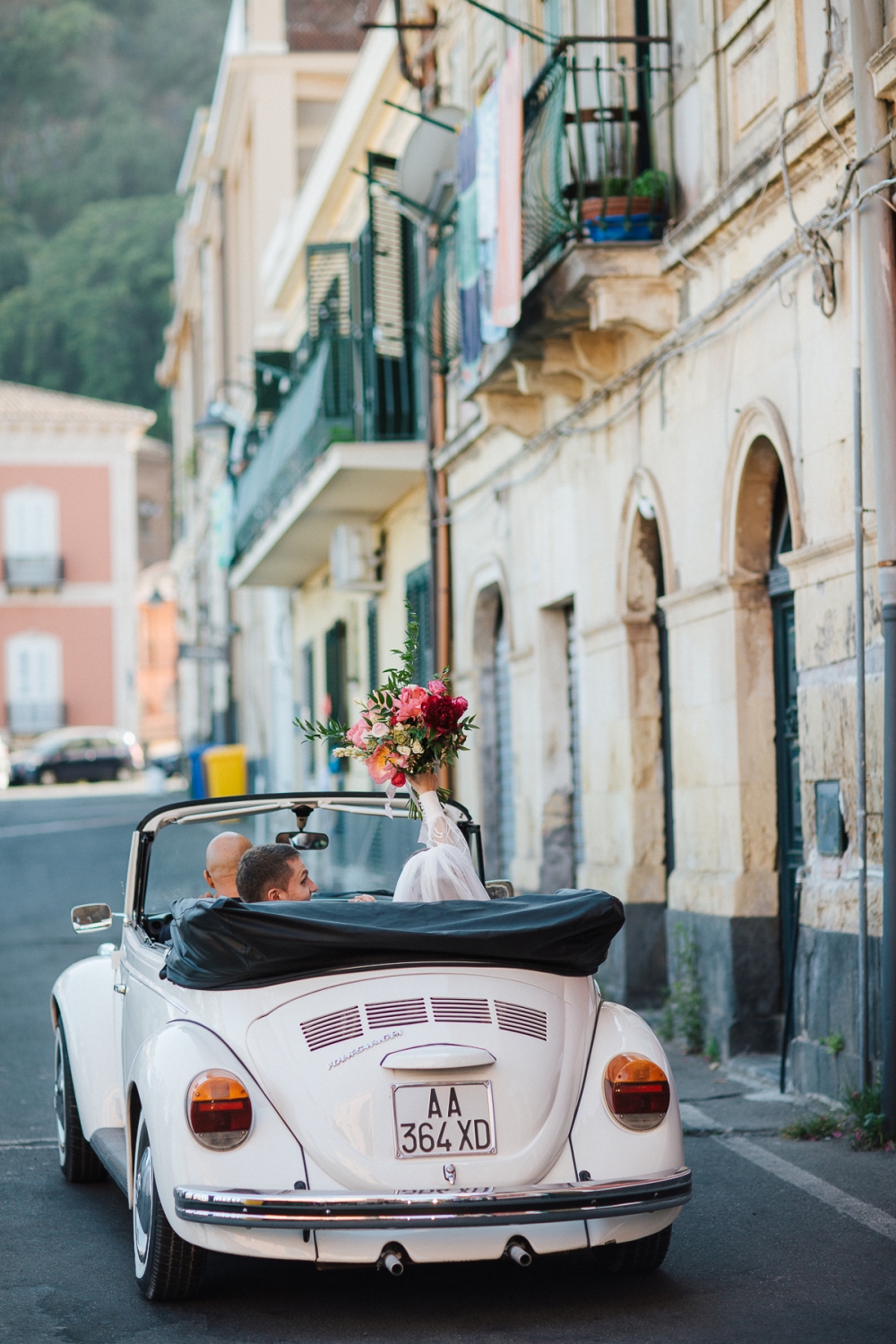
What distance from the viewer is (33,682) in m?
60.3

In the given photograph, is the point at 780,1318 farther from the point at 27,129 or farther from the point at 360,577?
the point at 27,129

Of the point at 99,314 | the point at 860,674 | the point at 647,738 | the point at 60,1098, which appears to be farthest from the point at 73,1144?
the point at 99,314

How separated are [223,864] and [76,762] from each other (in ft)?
143

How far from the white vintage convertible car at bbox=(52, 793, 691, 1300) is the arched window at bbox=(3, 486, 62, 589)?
182ft

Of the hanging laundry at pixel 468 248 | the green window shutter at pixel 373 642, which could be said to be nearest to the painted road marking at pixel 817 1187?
the hanging laundry at pixel 468 248

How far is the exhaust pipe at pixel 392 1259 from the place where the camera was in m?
4.78

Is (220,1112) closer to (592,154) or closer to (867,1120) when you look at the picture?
(867,1120)

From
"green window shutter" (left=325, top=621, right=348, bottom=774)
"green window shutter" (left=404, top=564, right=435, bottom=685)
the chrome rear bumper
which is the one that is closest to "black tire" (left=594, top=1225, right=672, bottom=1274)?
the chrome rear bumper

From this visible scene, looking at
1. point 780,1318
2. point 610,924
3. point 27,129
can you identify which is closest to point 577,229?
point 610,924

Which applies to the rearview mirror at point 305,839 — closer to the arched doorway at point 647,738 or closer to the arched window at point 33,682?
the arched doorway at point 647,738

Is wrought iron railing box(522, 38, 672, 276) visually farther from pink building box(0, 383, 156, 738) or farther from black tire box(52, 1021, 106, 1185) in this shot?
pink building box(0, 383, 156, 738)

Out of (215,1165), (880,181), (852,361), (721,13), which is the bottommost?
(215,1165)

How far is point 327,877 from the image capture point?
6.73 meters

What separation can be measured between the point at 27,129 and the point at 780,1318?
104061 millimetres
